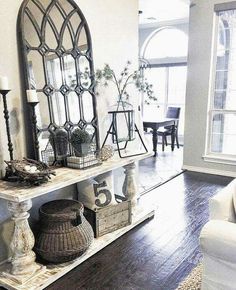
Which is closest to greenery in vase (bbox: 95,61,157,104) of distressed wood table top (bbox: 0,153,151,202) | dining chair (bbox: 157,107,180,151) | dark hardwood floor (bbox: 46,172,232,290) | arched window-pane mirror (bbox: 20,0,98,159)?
arched window-pane mirror (bbox: 20,0,98,159)

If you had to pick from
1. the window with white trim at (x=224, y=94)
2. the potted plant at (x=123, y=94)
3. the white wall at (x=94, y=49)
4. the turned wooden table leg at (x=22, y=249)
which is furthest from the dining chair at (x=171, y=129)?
the turned wooden table leg at (x=22, y=249)

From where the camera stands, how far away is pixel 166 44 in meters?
7.26

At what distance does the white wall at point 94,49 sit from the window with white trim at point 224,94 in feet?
5.38

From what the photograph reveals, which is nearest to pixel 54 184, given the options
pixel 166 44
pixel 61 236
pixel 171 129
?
pixel 61 236

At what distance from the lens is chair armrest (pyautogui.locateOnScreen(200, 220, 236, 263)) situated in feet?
4.86

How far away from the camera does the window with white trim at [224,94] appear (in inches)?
165

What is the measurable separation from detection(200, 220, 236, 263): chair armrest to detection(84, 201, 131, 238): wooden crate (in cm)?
111

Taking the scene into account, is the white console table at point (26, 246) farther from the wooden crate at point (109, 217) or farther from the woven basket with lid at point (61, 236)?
the wooden crate at point (109, 217)

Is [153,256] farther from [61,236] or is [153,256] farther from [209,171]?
[209,171]

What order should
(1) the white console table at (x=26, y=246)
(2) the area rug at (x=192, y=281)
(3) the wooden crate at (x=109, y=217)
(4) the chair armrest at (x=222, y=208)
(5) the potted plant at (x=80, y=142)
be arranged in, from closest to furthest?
(4) the chair armrest at (x=222, y=208) < (1) the white console table at (x=26, y=246) < (2) the area rug at (x=192, y=281) < (5) the potted plant at (x=80, y=142) < (3) the wooden crate at (x=109, y=217)

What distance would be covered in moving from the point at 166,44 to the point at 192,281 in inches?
248

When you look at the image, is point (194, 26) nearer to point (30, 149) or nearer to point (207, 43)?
point (207, 43)

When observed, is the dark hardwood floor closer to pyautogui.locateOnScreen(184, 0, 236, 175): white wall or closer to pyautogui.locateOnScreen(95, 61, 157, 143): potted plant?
pyautogui.locateOnScreen(95, 61, 157, 143): potted plant

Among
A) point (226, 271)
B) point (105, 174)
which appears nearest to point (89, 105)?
point (105, 174)
